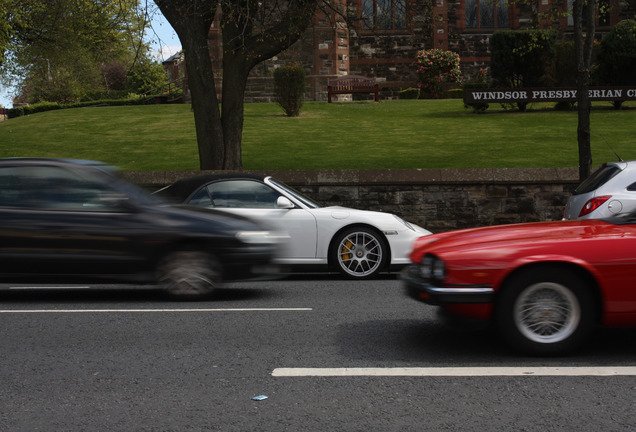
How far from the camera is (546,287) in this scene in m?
5.21

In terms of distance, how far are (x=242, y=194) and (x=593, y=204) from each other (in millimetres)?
4661

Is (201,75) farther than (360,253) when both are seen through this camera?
Yes

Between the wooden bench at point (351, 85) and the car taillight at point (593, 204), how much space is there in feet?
71.4

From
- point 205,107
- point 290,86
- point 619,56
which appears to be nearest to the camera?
point 205,107

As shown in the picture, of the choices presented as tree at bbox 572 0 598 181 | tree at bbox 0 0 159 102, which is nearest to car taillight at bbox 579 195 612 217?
tree at bbox 572 0 598 181

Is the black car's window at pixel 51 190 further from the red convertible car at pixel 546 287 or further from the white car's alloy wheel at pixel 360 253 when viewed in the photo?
the red convertible car at pixel 546 287

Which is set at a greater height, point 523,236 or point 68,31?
point 68,31

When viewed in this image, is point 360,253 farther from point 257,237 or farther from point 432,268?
point 432,268

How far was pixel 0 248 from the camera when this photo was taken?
7871 mm

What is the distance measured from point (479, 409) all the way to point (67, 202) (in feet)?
17.4

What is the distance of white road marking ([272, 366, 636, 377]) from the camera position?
494cm

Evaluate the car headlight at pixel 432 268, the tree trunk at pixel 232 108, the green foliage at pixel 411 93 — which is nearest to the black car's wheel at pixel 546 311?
the car headlight at pixel 432 268

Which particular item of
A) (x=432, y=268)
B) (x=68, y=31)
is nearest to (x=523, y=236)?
(x=432, y=268)

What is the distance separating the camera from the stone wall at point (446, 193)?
46.2ft
